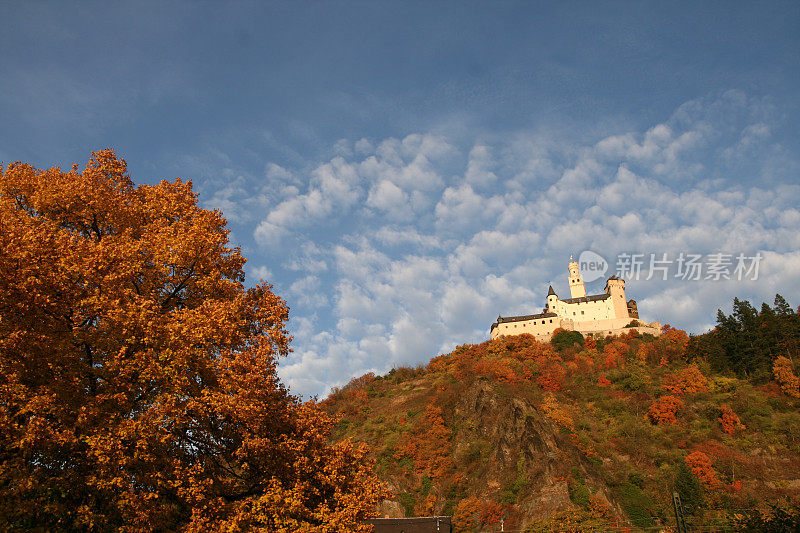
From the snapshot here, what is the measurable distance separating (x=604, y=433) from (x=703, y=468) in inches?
390

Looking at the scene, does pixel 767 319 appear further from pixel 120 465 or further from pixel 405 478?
pixel 120 465

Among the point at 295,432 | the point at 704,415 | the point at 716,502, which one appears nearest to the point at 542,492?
the point at 716,502

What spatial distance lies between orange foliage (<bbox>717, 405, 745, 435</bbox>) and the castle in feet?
129

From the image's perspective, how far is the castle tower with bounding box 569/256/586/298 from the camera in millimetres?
109562

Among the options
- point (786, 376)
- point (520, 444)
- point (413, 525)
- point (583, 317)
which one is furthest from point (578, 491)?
point (583, 317)

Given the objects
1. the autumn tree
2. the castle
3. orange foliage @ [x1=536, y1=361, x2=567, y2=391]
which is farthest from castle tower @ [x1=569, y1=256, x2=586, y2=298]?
the autumn tree

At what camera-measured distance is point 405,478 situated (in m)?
49.1

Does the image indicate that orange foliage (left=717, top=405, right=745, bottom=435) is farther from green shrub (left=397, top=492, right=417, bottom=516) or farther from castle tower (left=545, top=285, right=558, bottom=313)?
castle tower (left=545, top=285, right=558, bottom=313)

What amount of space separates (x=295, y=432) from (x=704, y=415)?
53.7 m

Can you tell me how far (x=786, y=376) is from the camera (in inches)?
2117

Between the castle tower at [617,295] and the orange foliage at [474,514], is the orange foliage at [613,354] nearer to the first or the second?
the castle tower at [617,295]

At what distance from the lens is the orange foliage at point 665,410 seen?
171ft

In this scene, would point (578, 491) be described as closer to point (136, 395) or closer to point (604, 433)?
point (604, 433)

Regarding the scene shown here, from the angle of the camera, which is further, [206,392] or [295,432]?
[295,432]
